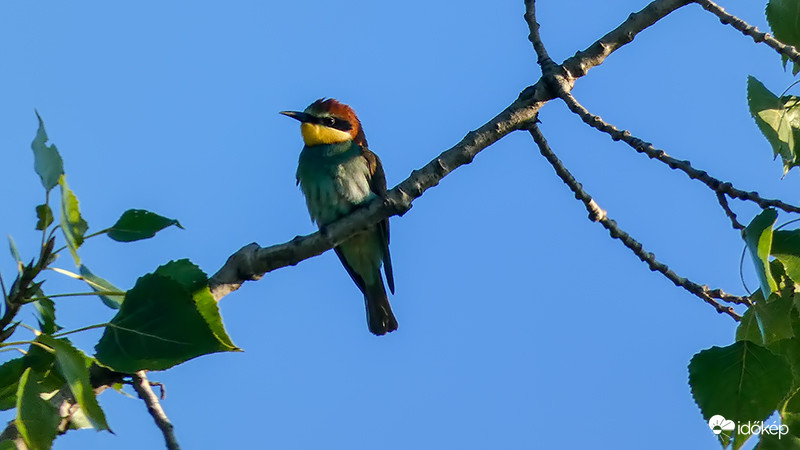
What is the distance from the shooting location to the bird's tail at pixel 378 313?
691 cm

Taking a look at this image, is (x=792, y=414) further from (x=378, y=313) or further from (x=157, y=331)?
(x=378, y=313)

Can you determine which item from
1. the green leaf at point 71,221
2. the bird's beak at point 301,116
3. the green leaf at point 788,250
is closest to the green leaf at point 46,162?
the green leaf at point 71,221

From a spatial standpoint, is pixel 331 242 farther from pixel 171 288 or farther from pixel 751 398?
pixel 751 398

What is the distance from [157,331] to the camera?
2.59 m

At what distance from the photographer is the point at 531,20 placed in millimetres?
3562

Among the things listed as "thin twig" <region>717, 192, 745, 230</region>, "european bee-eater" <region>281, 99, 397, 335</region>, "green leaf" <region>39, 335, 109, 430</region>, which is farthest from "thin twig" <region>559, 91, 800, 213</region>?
"european bee-eater" <region>281, 99, 397, 335</region>

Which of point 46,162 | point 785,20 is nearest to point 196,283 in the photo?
point 46,162

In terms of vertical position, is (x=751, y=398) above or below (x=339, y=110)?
below

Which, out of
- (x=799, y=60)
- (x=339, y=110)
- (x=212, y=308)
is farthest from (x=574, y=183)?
(x=339, y=110)

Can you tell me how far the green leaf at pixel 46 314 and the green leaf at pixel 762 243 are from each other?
7.18 ft

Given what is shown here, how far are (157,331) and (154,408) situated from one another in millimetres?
358

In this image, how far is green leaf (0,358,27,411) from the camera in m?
2.82

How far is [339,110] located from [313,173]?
2.28 feet

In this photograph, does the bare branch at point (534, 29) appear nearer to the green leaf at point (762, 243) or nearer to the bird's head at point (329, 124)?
the green leaf at point (762, 243)
